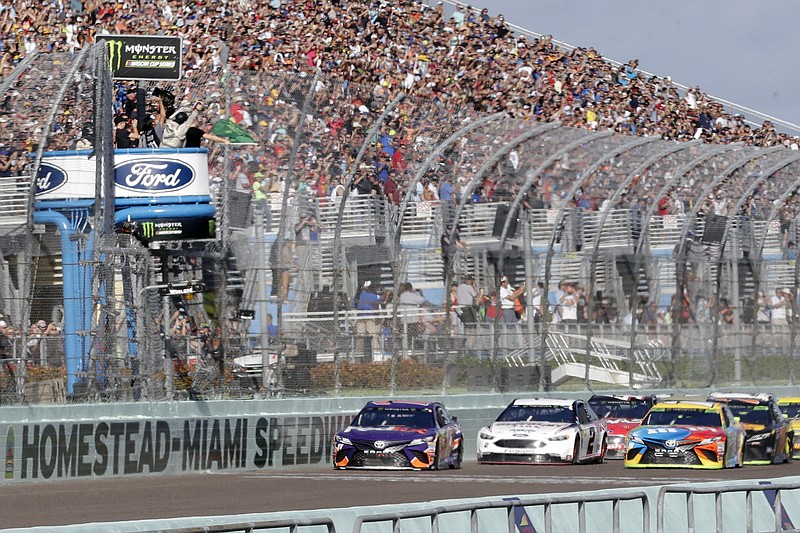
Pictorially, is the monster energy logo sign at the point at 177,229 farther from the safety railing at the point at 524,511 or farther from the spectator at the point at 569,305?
the safety railing at the point at 524,511

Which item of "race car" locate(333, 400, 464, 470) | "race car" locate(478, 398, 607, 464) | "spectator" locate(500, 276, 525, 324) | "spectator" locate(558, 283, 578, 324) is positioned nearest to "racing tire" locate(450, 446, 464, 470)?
"race car" locate(478, 398, 607, 464)

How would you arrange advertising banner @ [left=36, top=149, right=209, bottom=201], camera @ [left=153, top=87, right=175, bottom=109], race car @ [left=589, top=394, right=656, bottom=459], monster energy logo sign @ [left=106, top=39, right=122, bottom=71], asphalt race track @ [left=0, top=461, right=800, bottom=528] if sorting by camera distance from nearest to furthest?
asphalt race track @ [left=0, top=461, right=800, bottom=528] < advertising banner @ [left=36, top=149, right=209, bottom=201] < monster energy logo sign @ [left=106, top=39, right=122, bottom=71] < camera @ [left=153, top=87, right=175, bottom=109] < race car @ [left=589, top=394, right=656, bottom=459]

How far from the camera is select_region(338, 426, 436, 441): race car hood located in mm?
21250

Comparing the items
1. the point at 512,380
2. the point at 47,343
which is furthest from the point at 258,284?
the point at 512,380

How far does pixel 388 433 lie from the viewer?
2130 cm

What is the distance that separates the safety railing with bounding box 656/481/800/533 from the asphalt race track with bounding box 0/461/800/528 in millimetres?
4477

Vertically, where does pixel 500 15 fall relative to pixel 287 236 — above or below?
above

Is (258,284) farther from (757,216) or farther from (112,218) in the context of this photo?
(757,216)

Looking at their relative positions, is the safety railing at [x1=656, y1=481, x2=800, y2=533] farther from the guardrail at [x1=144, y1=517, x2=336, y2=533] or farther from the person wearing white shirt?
the person wearing white shirt

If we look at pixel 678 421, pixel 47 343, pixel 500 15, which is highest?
pixel 500 15

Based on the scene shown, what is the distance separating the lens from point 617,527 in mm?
Result: 9484

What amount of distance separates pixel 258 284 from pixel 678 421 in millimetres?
6917

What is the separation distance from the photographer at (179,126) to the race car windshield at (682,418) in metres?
7.92

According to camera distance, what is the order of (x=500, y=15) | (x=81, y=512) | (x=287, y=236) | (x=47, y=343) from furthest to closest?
1. (x=500, y=15)
2. (x=287, y=236)
3. (x=47, y=343)
4. (x=81, y=512)
